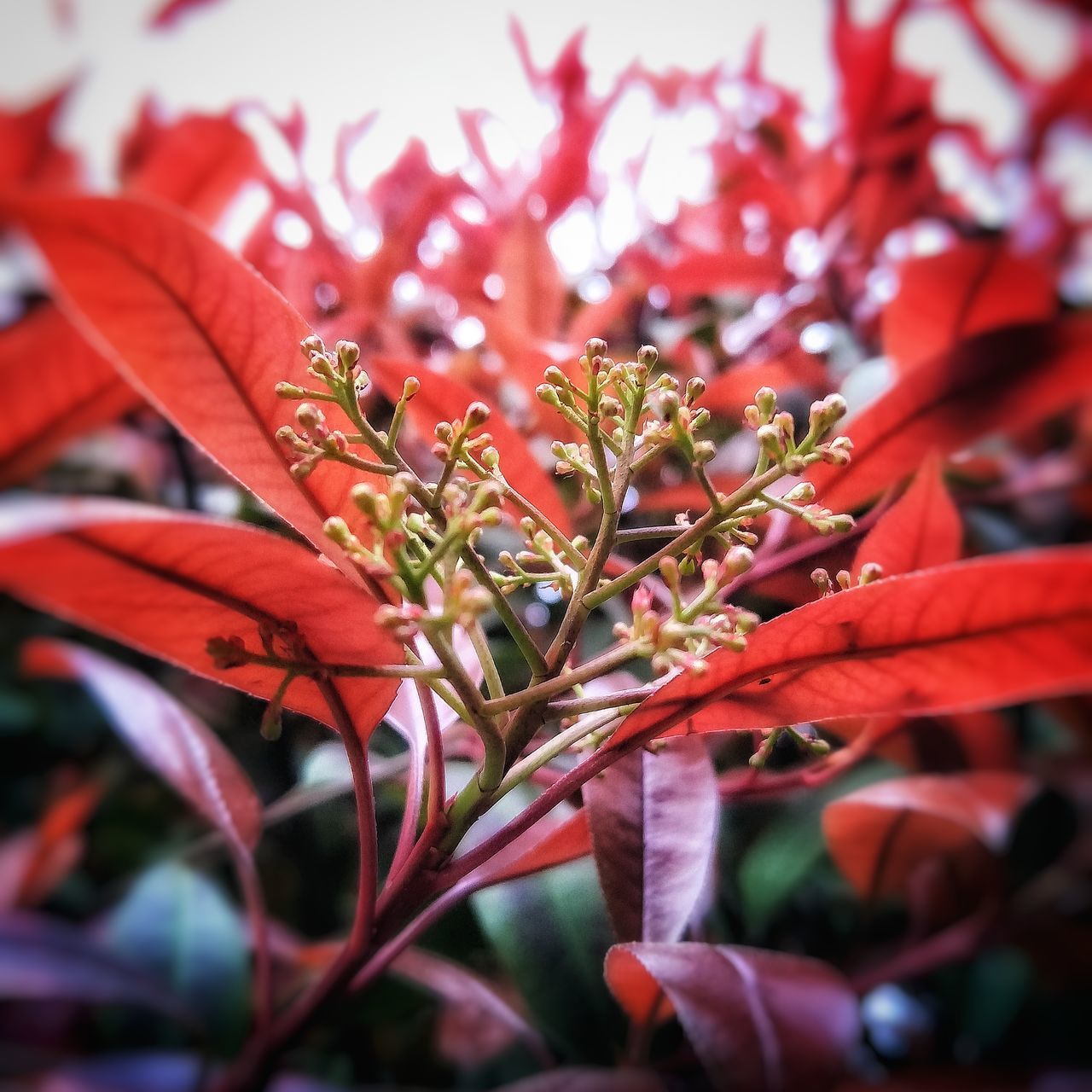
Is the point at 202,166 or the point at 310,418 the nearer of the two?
the point at 310,418

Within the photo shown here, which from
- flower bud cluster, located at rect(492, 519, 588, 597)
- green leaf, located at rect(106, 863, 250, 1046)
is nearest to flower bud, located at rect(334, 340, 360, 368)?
flower bud cluster, located at rect(492, 519, 588, 597)

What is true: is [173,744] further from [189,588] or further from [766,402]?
[766,402]

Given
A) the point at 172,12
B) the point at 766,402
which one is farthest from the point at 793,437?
the point at 172,12

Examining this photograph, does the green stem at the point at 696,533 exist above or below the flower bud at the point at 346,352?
below

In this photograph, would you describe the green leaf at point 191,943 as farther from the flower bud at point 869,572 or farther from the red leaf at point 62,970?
the flower bud at point 869,572

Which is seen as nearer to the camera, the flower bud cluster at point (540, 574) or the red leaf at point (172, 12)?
the flower bud cluster at point (540, 574)

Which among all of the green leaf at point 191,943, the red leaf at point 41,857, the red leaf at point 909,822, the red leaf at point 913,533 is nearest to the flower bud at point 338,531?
the red leaf at point 913,533

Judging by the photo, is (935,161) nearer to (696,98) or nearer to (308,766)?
(696,98)
